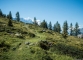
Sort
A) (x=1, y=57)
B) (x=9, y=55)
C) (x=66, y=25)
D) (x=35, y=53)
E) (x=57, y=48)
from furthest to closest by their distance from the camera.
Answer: (x=66, y=25), (x=57, y=48), (x=35, y=53), (x=9, y=55), (x=1, y=57)

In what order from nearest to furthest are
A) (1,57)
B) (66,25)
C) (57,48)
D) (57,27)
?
(1,57) < (57,48) < (66,25) < (57,27)

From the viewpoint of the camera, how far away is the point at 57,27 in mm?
104688

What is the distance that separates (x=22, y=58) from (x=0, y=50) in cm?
601

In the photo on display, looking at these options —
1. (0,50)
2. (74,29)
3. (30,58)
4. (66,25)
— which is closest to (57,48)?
(30,58)

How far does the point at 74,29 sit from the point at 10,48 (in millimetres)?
87615

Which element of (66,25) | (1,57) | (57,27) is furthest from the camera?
(57,27)

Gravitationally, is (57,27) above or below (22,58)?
above

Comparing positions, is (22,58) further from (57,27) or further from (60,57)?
(57,27)

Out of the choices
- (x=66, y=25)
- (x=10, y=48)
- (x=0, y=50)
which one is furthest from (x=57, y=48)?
(x=66, y=25)

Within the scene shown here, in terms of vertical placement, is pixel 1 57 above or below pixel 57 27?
below

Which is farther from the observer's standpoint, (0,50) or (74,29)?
(74,29)

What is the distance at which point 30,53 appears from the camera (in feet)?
76.2

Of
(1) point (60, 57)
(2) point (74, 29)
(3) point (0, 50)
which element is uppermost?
(2) point (74, 29)

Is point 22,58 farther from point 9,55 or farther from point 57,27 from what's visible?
point 57,27
